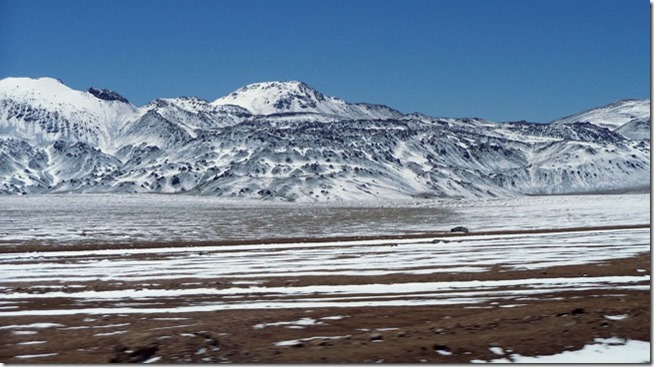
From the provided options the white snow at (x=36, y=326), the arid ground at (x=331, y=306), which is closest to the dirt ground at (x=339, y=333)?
the arid ground at (x=331, y=306)

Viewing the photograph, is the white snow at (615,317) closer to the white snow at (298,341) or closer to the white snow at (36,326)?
the white snow at (298,341)

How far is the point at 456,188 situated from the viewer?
180 meters

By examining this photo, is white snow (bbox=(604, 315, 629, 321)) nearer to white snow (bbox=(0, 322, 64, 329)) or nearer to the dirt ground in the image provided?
the dirt ground

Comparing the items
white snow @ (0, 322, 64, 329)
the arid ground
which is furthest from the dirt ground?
white snow @ (0, 322, 64, 329)

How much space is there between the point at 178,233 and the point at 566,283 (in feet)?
119

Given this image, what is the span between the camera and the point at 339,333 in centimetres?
1123

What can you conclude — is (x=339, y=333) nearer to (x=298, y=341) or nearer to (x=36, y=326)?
(x=298, y=341)

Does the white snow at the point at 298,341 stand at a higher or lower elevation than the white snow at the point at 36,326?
lower

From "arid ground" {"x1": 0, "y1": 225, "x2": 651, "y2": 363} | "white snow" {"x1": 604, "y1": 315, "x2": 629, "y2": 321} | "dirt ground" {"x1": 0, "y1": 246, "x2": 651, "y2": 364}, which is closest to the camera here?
"dirt ground" {"x1": 0, "y1": 246, "x2": 651, "y2": 364}

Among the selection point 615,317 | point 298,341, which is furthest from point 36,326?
point 615,317

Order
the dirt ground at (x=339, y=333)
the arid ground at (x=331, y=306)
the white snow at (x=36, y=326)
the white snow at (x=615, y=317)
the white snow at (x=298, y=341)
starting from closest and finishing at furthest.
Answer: the dirt ground at (x=339, y=333) → the arid ground at (x=331, y=306) → the white snow at (x=298, y=341) → the white snow at (x=615, y=317) → the white snow at (x=36, y=326)

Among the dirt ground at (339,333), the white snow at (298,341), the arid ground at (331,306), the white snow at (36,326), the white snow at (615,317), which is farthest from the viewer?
the white snow at (36,326)

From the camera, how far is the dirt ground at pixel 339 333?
1002 cm

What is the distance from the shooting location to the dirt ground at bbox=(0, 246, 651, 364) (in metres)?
10.0
